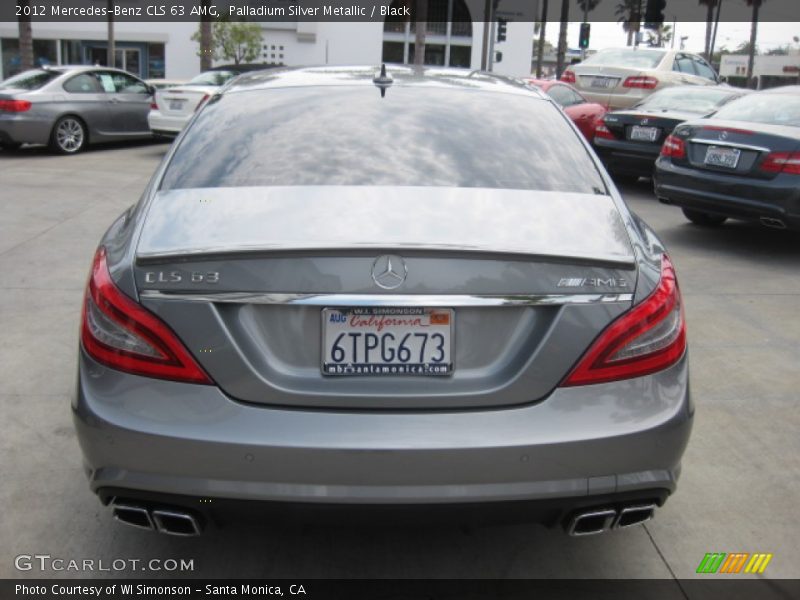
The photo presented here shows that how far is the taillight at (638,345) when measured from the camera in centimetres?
246

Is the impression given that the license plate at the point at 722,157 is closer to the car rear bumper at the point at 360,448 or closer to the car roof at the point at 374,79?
the car roof at the point at 374,79

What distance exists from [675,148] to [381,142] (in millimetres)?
5926

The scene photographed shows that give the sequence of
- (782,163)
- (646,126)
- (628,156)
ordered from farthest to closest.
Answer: (628,156) < (646,126) < (782,163)

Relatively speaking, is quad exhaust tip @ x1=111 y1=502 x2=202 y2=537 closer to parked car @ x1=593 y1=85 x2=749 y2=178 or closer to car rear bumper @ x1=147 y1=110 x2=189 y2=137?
parked car @ x1=593 y1=85 x2=749 y2=178

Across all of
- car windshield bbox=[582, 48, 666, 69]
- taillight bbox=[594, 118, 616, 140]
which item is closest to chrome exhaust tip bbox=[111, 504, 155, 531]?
taillight bbox=[594, 118, 616, 140]

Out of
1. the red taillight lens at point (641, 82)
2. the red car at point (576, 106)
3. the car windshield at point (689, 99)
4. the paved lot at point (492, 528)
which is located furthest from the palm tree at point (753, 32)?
the paved lot at point (492, 528)

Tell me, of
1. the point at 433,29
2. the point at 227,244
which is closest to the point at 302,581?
the point at 227,244

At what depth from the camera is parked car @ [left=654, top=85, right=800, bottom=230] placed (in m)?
7.49

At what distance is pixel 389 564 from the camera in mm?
3027

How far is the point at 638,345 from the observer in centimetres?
252

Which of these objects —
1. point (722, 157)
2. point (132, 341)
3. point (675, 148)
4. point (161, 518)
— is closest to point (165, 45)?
point (675, 148)

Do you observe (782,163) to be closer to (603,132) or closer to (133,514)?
(603,132)

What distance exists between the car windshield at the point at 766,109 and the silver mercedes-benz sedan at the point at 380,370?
619 cm

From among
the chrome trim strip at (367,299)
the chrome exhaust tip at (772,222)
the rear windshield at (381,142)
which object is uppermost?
the rear windshield at (381,142)
